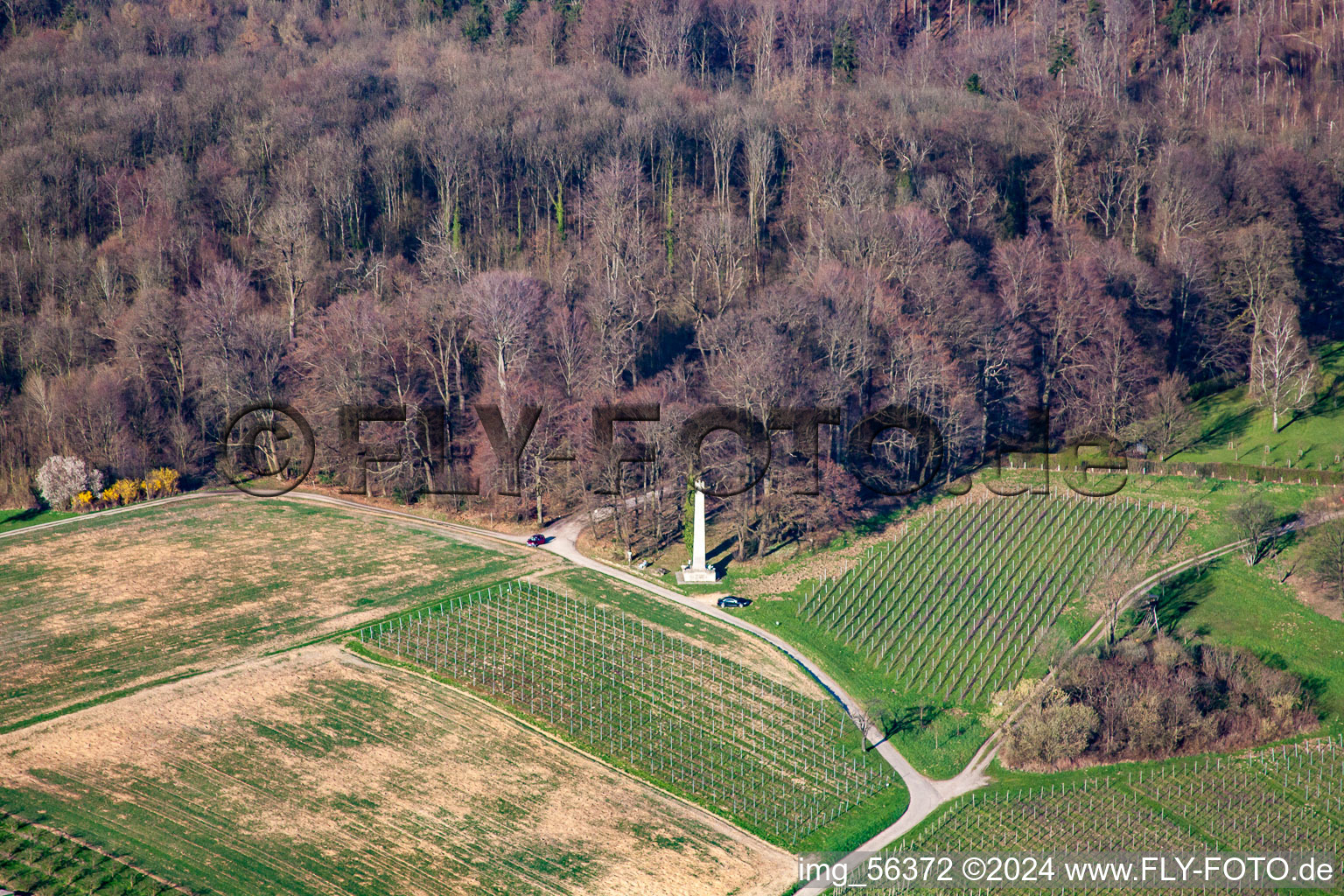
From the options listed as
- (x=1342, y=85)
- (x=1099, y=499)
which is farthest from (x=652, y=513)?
(x=1342, y=85)

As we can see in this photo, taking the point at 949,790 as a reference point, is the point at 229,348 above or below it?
above

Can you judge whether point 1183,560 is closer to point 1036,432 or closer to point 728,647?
point 1036,432

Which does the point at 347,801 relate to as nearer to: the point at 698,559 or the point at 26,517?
the point at 698,559

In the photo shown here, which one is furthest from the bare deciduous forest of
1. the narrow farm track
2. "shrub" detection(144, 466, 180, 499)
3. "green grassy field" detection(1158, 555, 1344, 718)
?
"green grassy field" detection(1158, 555, 1344, 718)

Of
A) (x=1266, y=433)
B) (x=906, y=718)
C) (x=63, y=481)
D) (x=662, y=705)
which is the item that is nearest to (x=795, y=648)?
(x=906, y=718)

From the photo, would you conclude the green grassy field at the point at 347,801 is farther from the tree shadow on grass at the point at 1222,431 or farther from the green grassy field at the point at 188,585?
the tree shadow on grass at the point at 1222,431
